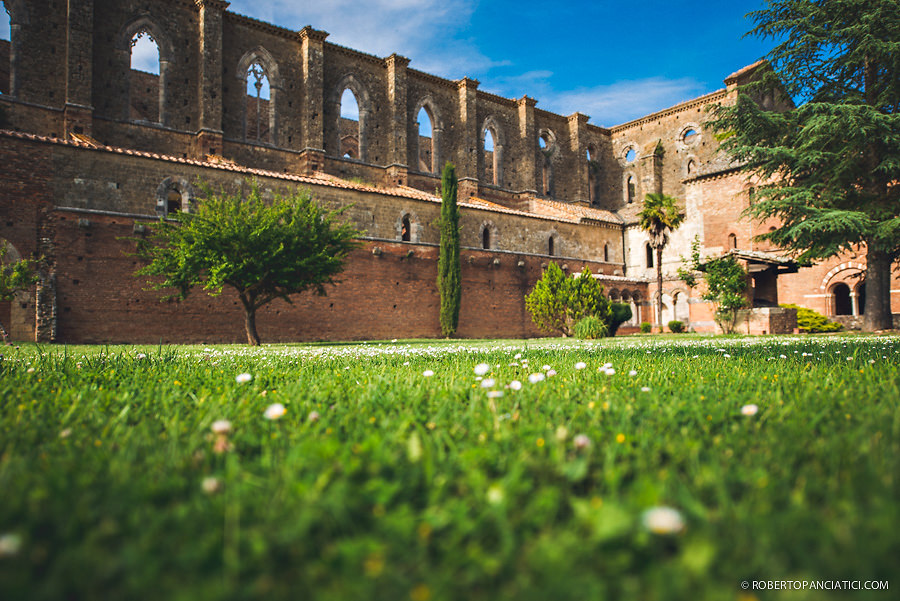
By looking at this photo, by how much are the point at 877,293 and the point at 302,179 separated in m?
23.4

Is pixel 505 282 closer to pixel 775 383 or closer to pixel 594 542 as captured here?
pixel 775 383

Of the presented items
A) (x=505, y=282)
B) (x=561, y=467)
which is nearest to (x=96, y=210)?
(x=505, y=282)

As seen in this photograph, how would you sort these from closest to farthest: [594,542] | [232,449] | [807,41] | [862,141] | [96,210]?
[594,542]
[232,449]
[96,210]
[862,141]
[807,41]

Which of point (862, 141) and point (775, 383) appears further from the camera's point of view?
point (862, 141)

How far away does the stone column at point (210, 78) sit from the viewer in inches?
995

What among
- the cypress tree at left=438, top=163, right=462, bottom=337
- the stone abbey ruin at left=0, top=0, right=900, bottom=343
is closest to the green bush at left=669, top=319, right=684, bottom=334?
the stone abbey ruin at left=0, top=0, right=900, bottom=343

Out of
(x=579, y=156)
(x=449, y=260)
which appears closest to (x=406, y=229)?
(x=449, y=260)

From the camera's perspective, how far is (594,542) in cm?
112

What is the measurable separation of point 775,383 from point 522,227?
2613 centimetres

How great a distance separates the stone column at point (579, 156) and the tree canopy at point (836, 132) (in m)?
19.8

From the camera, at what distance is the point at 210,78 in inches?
1011

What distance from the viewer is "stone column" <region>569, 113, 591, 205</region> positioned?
41.5 meters

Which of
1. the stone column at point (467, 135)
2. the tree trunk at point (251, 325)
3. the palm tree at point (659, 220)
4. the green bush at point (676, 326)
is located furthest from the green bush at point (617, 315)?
the stone column at point (467, 135)

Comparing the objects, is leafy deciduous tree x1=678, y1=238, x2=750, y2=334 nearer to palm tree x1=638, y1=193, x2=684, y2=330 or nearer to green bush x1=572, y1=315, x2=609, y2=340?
green bush x1=572, y1=315, x2=609, y2=340
